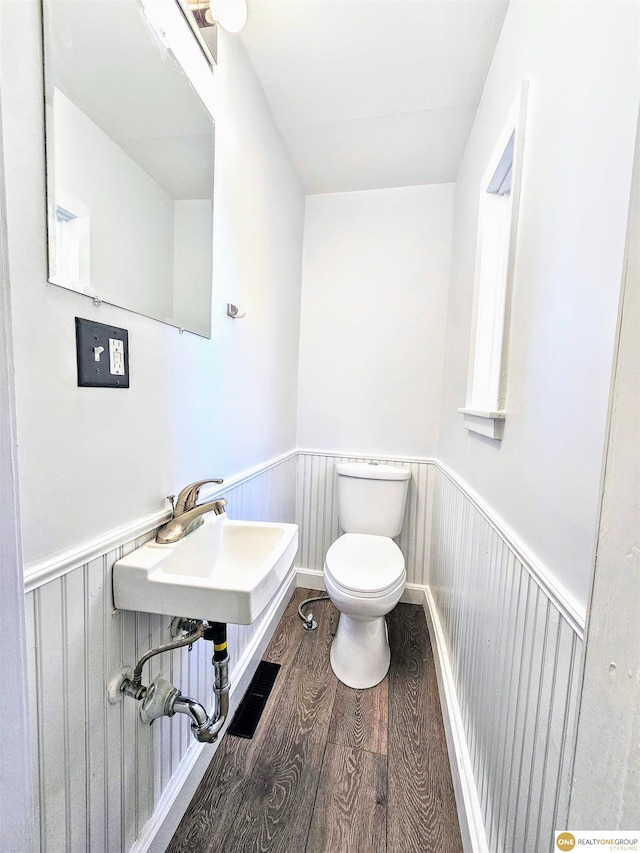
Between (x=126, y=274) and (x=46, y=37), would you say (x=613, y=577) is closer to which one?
(x=126, y=274)

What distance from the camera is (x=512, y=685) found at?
0.79 metres

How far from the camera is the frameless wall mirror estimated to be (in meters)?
0.62

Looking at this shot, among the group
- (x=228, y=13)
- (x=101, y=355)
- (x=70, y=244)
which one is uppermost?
(x=228, y=13)

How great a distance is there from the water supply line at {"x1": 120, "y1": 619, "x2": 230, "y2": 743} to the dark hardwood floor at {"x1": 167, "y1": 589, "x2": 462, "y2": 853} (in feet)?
1.17

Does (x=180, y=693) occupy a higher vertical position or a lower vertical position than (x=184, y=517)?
lower

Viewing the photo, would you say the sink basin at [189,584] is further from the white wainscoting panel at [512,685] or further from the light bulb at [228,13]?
the light bulb at [228,13]

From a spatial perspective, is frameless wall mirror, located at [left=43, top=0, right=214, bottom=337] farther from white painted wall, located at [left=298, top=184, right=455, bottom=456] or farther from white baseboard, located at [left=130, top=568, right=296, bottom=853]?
white baseboard, located at [left=130, top=568, right=296, bottom=853]

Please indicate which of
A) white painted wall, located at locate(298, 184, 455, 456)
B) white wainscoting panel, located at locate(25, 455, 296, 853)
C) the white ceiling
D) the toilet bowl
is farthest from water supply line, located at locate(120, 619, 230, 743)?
the white ceiling

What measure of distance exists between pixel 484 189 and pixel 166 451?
4.71ft

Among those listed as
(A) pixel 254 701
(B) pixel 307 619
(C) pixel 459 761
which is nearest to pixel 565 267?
(C) pixel 459 761

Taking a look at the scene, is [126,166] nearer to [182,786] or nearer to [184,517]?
[184,517]

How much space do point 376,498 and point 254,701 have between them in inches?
42.6

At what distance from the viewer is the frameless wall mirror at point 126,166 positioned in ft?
2.03

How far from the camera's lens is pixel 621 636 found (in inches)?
13.0
